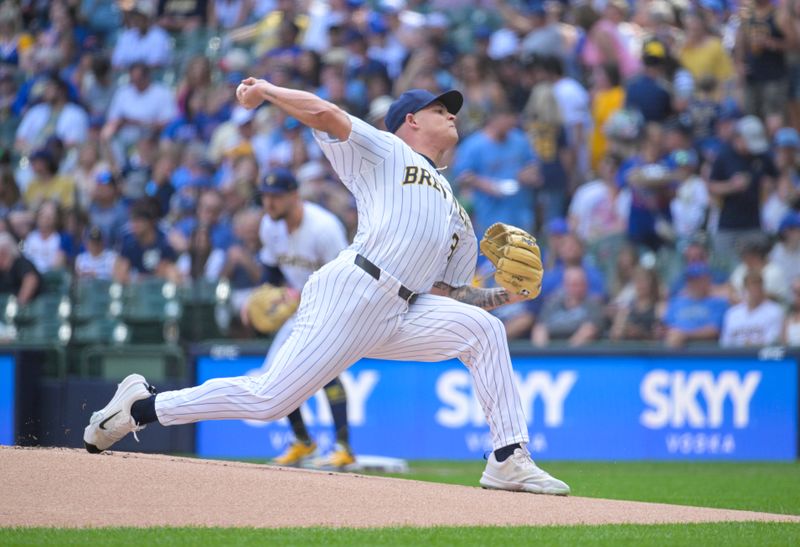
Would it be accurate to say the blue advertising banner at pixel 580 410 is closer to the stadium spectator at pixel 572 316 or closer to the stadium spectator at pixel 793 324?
the stadium spectator at pixel 793 324

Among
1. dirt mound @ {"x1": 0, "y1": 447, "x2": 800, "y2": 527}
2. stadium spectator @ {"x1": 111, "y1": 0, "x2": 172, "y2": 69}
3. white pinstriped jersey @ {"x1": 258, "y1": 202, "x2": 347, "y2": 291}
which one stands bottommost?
dirt mound @ {"x1": 0, "y1": 447, "x2": 800, "y2": 527}

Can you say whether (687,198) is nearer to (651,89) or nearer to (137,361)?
(651,89)

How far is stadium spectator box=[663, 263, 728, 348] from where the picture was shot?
1209cm

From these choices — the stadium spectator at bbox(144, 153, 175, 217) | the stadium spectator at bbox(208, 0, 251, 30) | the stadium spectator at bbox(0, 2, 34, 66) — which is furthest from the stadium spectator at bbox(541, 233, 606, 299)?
the stadium spectator at bbox(0, 2, 34, 66)

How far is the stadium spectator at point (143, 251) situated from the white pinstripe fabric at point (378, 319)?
8067mm

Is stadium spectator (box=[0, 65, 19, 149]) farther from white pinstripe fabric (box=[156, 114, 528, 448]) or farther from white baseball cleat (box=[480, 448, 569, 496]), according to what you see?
white baseball cleat (box=[480, 448, 569, 496])

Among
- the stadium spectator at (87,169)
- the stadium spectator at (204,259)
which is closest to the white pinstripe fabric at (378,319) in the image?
the stadium spectator at (204,259)

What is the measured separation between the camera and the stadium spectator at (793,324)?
11.8 m

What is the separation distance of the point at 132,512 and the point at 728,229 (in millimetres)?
8223

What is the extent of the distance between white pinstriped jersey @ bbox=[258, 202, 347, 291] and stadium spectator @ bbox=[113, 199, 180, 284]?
4.62 meters

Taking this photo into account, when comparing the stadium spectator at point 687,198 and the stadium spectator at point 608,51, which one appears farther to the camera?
the stadium spectator at point 608,51

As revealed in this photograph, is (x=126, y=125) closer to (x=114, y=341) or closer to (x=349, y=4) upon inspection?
(x=349, y=4)

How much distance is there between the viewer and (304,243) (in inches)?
379

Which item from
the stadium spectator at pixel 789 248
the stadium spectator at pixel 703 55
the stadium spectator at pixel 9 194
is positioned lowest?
the stadium spectator at pixel 789 248
